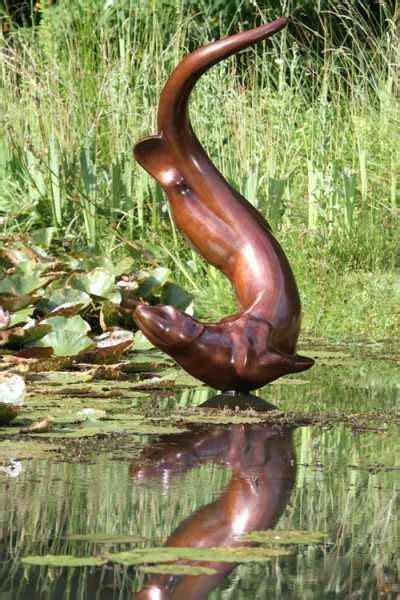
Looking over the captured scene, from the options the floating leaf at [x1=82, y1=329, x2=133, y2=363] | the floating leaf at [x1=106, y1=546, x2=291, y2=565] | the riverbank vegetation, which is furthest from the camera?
the riverbank vegetation

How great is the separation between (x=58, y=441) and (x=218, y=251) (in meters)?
1.35

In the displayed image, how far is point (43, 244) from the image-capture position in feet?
Result: 24.6

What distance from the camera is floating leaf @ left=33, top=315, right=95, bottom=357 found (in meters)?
5.41

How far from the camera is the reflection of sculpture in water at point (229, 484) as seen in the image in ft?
8.09

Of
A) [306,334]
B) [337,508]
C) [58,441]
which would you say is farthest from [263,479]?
[306,334]

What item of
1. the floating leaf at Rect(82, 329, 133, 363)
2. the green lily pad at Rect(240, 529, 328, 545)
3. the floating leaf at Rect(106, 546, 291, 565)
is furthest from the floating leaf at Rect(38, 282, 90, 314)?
the floating leaf at Rect(106, 546, 291, 565)

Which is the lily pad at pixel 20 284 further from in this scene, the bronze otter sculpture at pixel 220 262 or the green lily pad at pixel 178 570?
the green lily pad at pixel 178 570

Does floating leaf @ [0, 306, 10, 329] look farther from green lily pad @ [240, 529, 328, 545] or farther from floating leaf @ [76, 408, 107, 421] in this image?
green lily pad @ [240, 529, 328, 545]

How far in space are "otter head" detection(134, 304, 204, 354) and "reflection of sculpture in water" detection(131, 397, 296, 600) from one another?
1.22 feet

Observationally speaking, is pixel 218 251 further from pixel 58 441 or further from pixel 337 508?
pixel 337 508

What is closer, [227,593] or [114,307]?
[227,593]

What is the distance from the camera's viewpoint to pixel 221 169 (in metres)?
8.85

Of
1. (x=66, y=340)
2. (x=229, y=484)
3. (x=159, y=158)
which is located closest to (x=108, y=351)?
(x=66, y=340)

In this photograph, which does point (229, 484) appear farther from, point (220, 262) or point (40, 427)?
point (220, 262)
